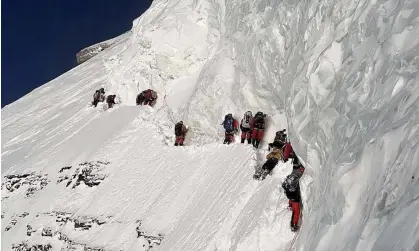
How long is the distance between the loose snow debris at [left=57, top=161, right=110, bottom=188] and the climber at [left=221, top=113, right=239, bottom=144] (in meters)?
5.44

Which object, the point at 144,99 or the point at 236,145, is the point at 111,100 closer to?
the point at 144,99

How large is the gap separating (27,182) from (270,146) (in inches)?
485

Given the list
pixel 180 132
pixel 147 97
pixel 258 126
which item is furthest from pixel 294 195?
pixel 147 97

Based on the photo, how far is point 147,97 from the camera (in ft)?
74.6

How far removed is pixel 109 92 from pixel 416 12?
20.6m

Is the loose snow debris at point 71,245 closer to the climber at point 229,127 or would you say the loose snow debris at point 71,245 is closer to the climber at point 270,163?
the climber at point 229,127

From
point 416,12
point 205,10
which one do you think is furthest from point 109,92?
point 416,12

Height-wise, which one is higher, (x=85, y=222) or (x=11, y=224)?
(x=11, y=224)

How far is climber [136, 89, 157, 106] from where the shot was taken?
74.3 ft

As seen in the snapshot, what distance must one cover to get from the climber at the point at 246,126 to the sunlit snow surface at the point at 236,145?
0.47 m

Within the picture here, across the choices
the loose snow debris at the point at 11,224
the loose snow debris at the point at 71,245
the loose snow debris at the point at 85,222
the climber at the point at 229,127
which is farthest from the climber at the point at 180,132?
the loose snow debris at the point at 11,224

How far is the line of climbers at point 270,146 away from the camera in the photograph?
10.6 m

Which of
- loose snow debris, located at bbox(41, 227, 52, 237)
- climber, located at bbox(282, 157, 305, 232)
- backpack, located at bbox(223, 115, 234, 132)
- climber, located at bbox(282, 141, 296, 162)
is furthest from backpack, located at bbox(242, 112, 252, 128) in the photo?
loose snow debris, located at bbox(41, 227, 52, 237)

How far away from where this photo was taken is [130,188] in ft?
58.0
